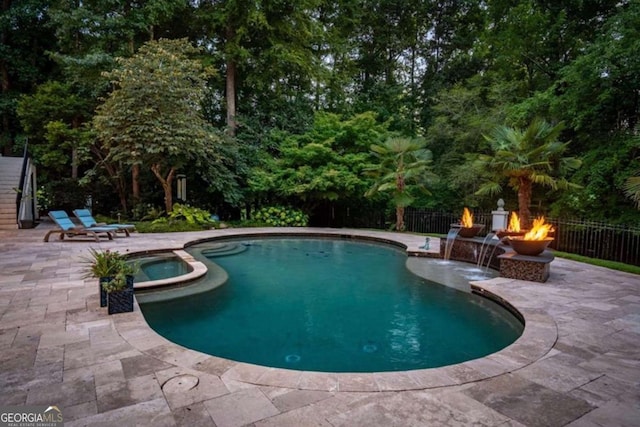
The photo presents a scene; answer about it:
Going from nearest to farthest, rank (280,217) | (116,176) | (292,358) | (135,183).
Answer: (292,358)
(116,176)
(135,183)
(280,217)

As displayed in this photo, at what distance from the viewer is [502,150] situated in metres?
9.01

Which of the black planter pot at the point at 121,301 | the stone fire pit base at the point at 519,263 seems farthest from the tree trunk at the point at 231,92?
the black planter pot at the point at 121,301

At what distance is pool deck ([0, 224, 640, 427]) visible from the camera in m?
2.37

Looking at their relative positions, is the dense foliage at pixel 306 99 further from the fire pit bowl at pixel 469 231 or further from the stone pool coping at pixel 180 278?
the stone pool coping at pixel 180 278

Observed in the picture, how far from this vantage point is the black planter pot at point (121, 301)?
13.9ft

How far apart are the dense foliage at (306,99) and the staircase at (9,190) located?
1198 mm

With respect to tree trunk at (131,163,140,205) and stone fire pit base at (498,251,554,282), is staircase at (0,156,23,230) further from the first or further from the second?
stone fire pit base at (498,251,554,282)

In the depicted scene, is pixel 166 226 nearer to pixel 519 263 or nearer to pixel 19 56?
pixel 519 263

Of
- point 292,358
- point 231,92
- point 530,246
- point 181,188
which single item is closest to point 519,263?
point 530,246

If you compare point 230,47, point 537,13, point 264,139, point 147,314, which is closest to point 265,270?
point 147,314

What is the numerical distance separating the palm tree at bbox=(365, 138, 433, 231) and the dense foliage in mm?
199

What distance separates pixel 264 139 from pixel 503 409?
48.0ft

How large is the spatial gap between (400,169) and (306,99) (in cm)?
760

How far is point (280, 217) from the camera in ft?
49.2
